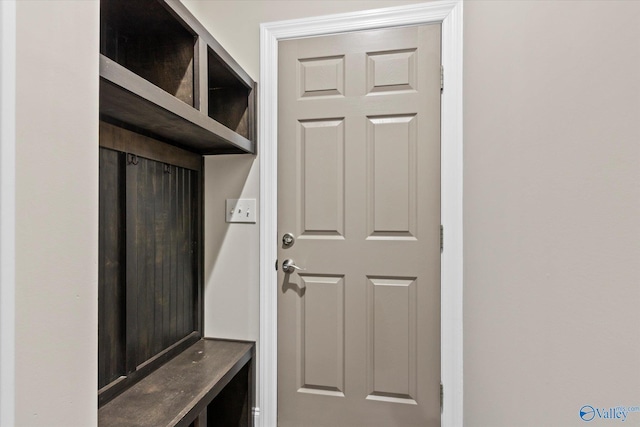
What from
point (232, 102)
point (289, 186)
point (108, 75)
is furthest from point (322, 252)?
point (108, 75)

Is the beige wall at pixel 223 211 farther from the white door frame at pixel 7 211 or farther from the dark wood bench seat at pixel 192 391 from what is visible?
the white door frame at pixel 7 211

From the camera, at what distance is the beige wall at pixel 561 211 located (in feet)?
1.35

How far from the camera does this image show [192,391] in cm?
124

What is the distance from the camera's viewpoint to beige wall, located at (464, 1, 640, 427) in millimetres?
411

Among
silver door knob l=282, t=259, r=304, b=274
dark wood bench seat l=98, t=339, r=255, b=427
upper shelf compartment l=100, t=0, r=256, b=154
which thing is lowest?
dark wood bench seat l=98, t=339, r=255, b=427

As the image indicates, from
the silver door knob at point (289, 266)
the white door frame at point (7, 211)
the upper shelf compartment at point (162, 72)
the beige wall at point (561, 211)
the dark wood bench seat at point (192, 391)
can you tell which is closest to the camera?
the beige wall at point (561, 211)

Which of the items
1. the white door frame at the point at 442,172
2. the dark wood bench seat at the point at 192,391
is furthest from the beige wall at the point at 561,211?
the dark wood bench seat at the point at 192,391

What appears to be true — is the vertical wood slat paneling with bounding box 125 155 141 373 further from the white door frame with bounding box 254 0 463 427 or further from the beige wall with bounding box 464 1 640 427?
the beige wall with bounding box 464 1 640 427

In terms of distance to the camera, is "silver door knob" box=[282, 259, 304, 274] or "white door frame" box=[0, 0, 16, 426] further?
"silver door knob" box=[282, 259, 304, 274]

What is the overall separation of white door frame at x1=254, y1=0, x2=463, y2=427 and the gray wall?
52cm

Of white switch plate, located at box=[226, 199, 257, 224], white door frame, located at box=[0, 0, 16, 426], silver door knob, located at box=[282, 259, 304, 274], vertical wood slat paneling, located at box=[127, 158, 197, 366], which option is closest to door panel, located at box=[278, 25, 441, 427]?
silver door knob, located at box=[282, 259, 304, 274]

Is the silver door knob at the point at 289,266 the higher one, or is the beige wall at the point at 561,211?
the beige wall at the point at 561,211

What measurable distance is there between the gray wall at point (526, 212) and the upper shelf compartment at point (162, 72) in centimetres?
21

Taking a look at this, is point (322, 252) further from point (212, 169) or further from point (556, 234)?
point (556, 234)
